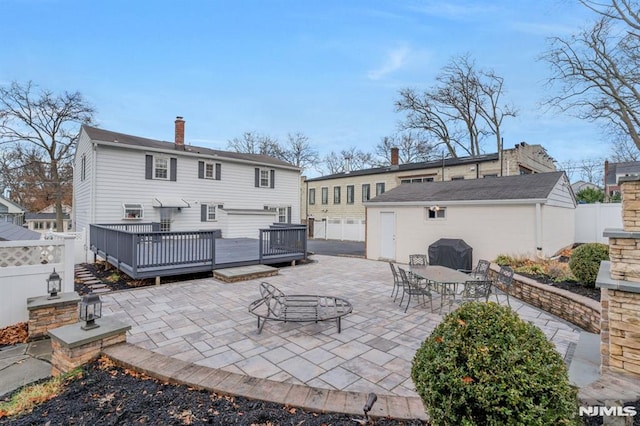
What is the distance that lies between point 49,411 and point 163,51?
44.3ft

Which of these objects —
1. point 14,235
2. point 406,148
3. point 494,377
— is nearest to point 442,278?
point 494,377

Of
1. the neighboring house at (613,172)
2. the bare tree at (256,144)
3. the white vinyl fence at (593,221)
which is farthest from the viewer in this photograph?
the bare tree at (256,144)

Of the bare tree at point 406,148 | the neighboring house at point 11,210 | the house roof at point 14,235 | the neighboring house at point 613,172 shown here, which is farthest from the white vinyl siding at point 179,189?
the neighboring house at point 613,172

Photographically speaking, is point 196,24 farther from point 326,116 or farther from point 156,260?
point 326,116

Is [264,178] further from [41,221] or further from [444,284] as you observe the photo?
[41,221]

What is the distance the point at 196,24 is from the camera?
36.3ft

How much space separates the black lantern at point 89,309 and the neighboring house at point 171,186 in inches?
437

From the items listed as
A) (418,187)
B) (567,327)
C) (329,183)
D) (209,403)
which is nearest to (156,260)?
(209,403)

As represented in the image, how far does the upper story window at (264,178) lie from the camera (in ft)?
58.0

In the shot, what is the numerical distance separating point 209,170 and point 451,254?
40.7ft

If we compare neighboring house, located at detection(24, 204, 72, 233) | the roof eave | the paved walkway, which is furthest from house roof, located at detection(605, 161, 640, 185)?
neighboring house, located at detection(24, 204, 72, 233)

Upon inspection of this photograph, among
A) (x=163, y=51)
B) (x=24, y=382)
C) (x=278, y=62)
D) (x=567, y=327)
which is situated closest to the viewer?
(x=24, y=382)

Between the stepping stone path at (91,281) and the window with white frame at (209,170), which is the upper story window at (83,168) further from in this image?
the stepping stone path at (91,281)

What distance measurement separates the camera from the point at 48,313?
14.2ft
